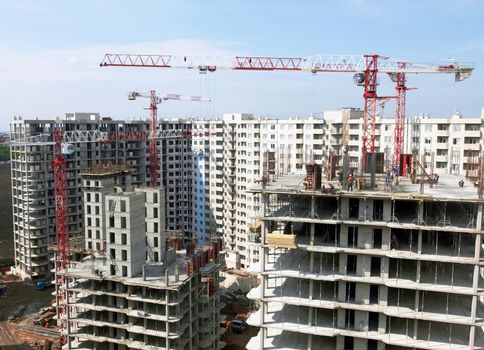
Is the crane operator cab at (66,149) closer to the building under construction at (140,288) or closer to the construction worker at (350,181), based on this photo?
the building under construction at (140,288)

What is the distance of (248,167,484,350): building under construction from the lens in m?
35.3

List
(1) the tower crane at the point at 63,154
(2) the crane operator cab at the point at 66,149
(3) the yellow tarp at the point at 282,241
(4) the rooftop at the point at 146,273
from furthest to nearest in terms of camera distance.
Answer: (2) the crane operator cab at the point at 66,149 → (1) the tower crane at the point at 63,154 → (4) the rooftop at the point at 146,273 → (3) the yellow tarp at the point at 282,241

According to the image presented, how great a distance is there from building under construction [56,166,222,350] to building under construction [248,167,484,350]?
11879mm

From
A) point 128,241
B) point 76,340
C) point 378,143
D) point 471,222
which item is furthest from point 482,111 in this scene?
point 76,340

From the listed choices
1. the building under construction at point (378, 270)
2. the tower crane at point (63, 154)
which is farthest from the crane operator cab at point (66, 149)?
the building under construction at point (378, 270)

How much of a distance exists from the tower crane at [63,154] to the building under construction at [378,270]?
28014mm

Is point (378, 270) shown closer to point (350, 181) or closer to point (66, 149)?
point (350, 181)

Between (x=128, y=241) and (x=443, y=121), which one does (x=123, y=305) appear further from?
(x=443, y=121)

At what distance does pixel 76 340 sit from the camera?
5553 cm

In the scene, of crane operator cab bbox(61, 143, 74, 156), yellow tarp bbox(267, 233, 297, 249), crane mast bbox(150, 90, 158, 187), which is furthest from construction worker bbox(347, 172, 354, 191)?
crane mast bbox(150, 90, 158, 187)

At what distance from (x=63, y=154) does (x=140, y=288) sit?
38872 mm

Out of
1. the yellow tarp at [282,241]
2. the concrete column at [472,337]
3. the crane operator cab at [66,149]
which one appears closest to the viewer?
the concrete column at [472,337]

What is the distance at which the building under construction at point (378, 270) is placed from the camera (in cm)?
3534

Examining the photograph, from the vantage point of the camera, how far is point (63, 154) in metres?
77.5
